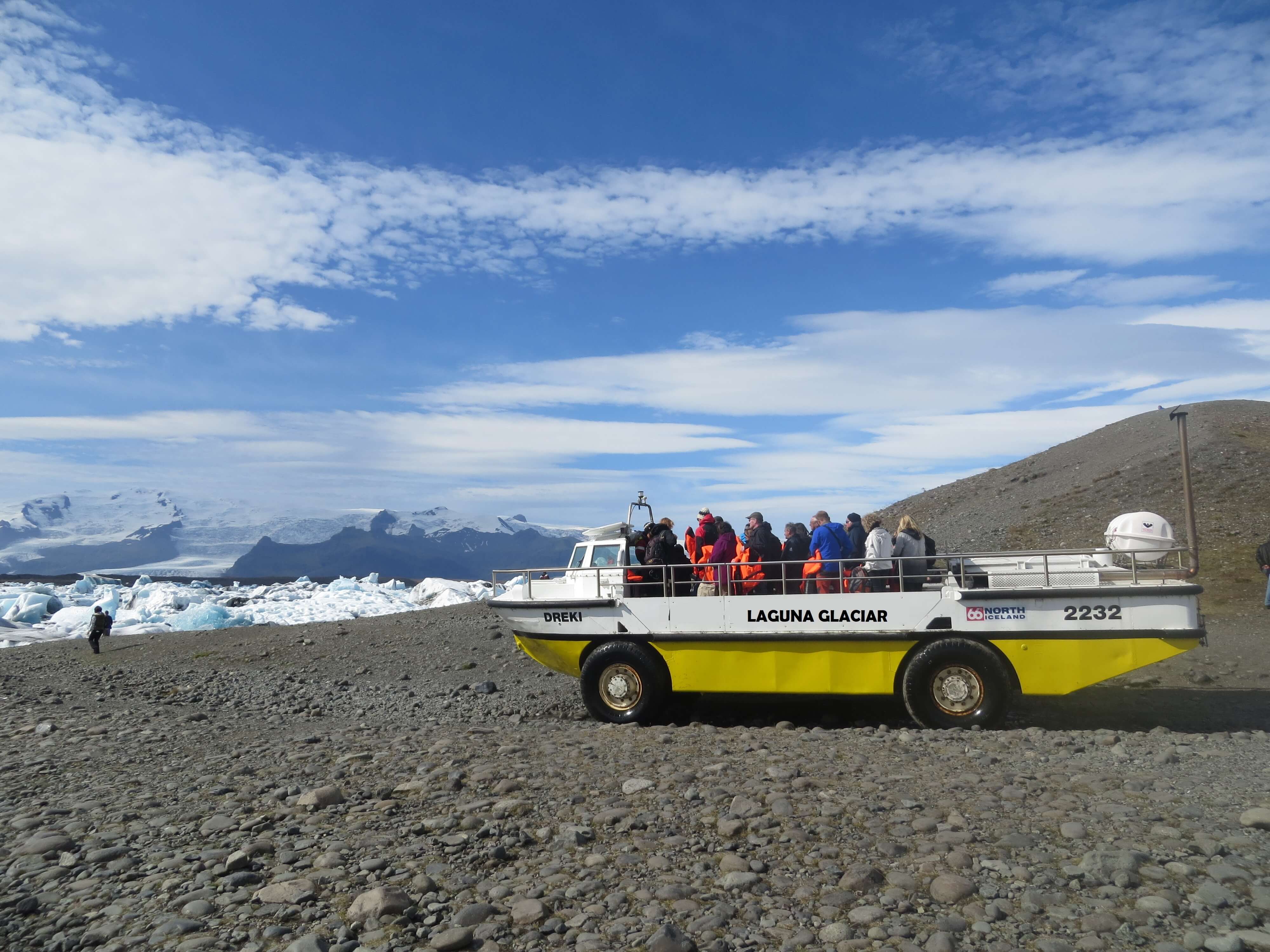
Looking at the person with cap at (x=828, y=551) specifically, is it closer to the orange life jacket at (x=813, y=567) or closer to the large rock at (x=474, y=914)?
the orange life jacket at (x=813, y=567)

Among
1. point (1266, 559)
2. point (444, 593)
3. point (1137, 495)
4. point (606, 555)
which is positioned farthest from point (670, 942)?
point (444, 593)

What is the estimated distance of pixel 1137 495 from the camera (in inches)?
900

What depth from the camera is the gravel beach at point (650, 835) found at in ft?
11.5

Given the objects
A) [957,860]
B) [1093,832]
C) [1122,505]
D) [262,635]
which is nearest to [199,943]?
[957,860]

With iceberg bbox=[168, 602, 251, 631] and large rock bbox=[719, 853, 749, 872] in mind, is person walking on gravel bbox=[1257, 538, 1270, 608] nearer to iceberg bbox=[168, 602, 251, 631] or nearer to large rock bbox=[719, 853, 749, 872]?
large rock bbox=[719, 853, 749, 872]

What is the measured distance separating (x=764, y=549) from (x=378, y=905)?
5347 millimetres

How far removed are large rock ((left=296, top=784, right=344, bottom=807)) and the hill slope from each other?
15.2 meters

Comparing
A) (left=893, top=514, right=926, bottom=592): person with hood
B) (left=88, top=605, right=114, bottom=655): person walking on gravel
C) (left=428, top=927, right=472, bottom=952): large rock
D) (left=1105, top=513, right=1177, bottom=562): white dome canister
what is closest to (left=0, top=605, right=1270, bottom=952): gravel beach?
(left=428, top=927, right=472, bottom=952): large rock

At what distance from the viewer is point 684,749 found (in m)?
6.41

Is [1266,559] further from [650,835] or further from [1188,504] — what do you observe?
[650,835]

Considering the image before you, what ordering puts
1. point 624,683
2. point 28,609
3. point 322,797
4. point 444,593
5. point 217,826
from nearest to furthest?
1. point 217,826
2. point 322,797
3. point 624,683
4. point 28,609
5. point 444,593

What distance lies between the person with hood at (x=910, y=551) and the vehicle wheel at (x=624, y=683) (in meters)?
2.48

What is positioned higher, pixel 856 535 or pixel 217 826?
pixel 856 535

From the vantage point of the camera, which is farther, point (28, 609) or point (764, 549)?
point (28, 609)
